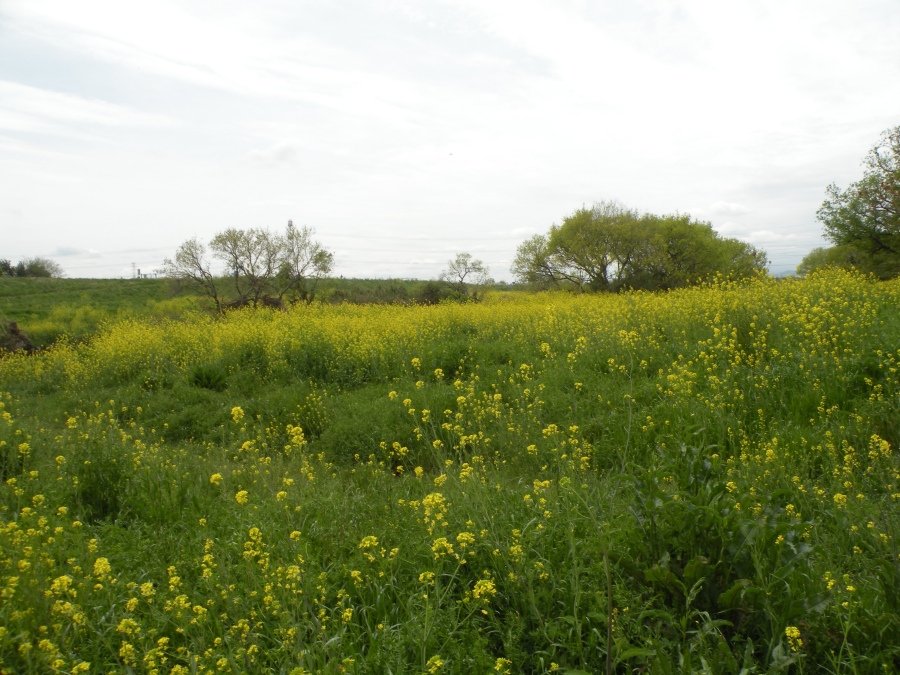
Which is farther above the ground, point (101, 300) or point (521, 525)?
point (101, 300)

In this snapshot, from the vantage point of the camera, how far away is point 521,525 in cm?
323

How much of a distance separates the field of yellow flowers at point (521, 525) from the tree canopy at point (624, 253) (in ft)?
63.9

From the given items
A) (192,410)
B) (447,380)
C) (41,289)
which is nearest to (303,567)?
(447,380)

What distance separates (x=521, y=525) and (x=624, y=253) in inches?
→ 1055

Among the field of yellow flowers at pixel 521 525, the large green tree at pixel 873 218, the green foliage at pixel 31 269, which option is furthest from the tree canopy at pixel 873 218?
the green foliage at pixel 31 269

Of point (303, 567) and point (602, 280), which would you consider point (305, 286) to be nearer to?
point (602, 280)

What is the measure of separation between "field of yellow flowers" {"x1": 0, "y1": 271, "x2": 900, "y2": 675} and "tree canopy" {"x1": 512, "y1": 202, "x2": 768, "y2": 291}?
63.9 ft

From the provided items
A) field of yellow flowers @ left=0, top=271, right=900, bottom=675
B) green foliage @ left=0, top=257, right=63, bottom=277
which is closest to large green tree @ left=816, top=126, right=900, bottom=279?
field of yellow flowers @ left=0, top=271, right=900, bottom=675

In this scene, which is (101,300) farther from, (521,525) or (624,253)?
(521,525)

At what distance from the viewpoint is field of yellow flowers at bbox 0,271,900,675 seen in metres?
2.23

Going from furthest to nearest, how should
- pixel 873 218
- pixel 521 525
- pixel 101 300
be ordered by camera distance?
pixel 101 300
pixel 873 218
pixel 521 525

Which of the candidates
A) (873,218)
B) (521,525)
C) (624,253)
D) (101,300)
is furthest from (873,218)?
(101,300)

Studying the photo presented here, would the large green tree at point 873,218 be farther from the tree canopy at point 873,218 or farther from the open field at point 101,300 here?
the open field at point 101,300

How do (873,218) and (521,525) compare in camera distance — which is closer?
(521,525)
